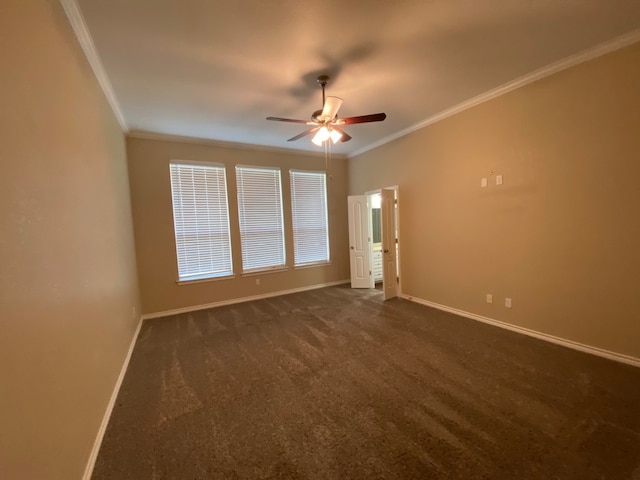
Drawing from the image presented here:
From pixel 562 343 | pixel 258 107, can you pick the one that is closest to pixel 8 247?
pixel 258 107

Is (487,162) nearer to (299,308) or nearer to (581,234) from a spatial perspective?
(581,234)

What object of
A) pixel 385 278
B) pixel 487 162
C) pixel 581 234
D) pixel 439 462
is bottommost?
pixel 439 462

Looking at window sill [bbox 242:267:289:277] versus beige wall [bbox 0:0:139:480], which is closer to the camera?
beige wall [bbox 0:0:139:480]

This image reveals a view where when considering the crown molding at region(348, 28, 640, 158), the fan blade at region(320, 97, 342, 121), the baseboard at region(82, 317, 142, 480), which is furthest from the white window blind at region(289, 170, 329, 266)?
the baseboard at region(82, 317, 142, 480)

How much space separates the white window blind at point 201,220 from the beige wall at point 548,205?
3.59 meters

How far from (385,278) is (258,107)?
11.4 feet

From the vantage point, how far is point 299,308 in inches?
184

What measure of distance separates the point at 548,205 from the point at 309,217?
4.03 meters

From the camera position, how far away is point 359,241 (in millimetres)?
5902

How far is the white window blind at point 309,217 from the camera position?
578 centimetres

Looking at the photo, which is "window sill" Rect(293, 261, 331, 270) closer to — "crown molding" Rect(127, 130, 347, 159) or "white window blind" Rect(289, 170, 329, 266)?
"white window blind" Rect(289, 170, 329, 266)

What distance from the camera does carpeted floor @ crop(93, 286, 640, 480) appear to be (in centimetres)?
167

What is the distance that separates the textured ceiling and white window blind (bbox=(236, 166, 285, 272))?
170cm

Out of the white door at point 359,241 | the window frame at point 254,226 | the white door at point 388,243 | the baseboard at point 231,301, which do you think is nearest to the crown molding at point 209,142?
the window frame at point 254,226
